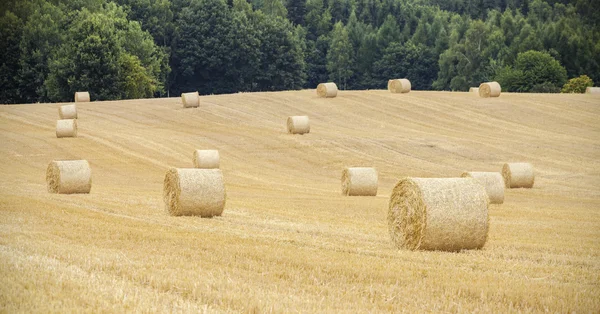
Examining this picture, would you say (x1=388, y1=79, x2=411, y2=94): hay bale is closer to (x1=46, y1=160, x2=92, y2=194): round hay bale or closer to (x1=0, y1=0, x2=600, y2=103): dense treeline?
(x1=0, y1=0, x2=600, y2=103): dense treeline

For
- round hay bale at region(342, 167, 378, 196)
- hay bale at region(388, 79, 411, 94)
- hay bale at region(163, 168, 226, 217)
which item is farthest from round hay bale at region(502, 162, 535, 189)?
hay bale at region(388, 79, 411, 94)

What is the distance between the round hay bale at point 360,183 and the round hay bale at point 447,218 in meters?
13.9

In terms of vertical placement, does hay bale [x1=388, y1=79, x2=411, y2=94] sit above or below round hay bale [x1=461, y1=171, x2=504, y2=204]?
below

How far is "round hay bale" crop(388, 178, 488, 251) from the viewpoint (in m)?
15.0

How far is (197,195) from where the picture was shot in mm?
20516

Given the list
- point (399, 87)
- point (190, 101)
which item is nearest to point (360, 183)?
point (190, 101)

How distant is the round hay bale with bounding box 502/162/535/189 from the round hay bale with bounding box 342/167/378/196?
5690 millimetres

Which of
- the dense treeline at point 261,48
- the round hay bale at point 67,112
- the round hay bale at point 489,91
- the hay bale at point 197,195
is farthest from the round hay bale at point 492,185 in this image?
the dense treeline at point 261,48

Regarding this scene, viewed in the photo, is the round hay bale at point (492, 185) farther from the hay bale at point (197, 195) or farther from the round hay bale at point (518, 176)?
the hay bale at point (197, 195)

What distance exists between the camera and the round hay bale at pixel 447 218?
15047 millimetres

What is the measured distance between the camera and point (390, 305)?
10273 mm

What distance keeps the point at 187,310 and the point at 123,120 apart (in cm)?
4571

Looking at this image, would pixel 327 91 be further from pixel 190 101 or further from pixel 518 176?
pixel 518 176

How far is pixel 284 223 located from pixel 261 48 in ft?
290
